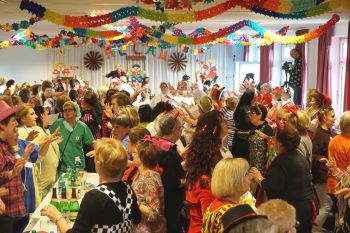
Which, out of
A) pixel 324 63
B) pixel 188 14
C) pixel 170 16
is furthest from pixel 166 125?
pixel 324 63

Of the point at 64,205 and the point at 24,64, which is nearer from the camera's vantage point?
the point at 64,205

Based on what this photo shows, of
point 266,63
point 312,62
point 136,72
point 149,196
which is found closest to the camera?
point 149,196

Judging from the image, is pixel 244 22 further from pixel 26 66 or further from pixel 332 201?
pixel 26 66

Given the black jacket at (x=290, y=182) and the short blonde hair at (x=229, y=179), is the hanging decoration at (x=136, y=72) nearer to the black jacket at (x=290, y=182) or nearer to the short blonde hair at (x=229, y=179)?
the black jacket at (x=290, y=182)

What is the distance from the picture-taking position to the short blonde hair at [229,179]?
258cm

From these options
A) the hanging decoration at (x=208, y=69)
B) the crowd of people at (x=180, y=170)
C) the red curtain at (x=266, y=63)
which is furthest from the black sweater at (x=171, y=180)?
the hanging decoration at (x=208, y=69)

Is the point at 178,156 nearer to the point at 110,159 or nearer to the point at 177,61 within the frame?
the point at 110,159

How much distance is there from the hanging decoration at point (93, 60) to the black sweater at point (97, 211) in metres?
16.5

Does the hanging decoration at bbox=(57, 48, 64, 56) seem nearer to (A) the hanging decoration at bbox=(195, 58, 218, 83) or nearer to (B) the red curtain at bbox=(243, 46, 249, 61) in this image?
(A) the hanging decoration at bbox=(195, 58, 218, 83)

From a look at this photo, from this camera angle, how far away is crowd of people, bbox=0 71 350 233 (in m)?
2.54

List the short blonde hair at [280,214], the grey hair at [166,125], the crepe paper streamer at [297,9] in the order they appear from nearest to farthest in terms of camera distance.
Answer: the short blonde hair at [280,214] → the grey hair at [166,125] → the crepe paper streamer at [297,9]

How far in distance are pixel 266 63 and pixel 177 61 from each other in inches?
184

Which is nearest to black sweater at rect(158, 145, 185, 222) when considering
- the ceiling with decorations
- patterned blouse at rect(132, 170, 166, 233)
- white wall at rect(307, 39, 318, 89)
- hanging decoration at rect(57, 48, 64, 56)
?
patterned blouse at rect(132, 170, 166, 233)

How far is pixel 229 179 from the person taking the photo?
2.60m
